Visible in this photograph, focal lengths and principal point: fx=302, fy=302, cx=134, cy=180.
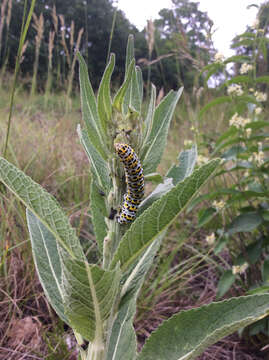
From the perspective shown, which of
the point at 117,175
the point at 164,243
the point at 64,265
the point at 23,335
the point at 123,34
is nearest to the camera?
the point at 64,265

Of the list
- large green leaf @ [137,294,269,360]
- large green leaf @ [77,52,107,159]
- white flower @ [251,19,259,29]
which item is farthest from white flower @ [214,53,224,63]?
large green leaf @ [137,294,269,360]

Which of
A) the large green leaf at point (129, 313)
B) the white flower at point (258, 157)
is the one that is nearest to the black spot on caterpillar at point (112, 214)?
the large green leaf at point (129, 313)

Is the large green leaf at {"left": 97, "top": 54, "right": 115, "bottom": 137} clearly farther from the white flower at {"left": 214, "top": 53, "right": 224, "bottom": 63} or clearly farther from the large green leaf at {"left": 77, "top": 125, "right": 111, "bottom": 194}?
the white flower at {"left": 214, "top": 53, "right": 224, "bottom": 63}

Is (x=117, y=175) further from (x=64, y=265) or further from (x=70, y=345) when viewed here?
(x=70, y=345)

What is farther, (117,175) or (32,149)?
(32,149)

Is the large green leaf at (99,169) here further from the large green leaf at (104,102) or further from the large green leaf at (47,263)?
the large green leaf at (47,263)

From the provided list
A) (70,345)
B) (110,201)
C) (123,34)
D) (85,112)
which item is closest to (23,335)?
(70,345)
